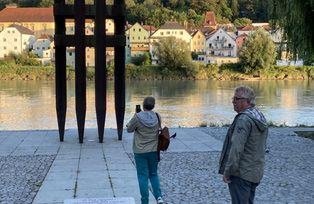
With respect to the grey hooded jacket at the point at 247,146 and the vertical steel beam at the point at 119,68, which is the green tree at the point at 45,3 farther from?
the grey hooded jacket at the point at 247,146

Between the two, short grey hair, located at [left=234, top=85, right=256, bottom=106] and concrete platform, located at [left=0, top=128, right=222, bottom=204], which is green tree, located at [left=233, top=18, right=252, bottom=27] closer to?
concrete platform, located at [left=0, top=128, right=222, bottom=204]

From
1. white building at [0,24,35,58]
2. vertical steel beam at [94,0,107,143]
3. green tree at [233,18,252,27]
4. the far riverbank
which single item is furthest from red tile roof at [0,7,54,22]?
vertical steel beam at [94,0,107,143]

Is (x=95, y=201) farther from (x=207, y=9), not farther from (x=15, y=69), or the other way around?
(x=207, y=9)

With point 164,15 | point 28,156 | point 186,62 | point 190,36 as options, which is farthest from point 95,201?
point 164,15

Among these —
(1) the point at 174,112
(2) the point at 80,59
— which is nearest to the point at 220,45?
(1) the point at 174,112

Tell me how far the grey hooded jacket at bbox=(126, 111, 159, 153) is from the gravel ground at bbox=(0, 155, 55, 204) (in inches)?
75.1

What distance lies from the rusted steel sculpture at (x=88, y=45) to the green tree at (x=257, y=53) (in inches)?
2068

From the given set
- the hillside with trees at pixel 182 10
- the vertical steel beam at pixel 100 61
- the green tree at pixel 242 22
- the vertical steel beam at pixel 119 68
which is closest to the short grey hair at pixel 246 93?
the vertical steel beam at pixel 100 61

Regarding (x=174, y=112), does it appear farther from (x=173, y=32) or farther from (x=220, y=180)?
(x=173, y=32)

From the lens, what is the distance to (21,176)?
29.6 feet

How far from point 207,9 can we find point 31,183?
4985 inches

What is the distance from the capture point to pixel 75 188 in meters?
7.92

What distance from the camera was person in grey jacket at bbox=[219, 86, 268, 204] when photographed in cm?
472

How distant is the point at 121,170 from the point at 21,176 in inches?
64.4
